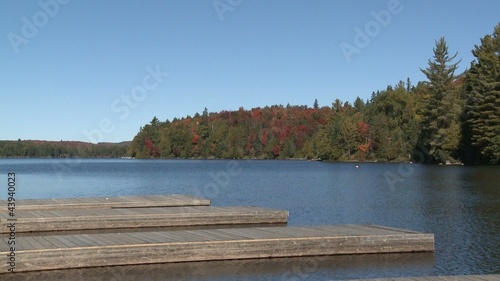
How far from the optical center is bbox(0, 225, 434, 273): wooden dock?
13.2 meters

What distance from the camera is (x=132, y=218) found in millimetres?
20375

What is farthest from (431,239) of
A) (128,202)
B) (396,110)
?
(396,110)

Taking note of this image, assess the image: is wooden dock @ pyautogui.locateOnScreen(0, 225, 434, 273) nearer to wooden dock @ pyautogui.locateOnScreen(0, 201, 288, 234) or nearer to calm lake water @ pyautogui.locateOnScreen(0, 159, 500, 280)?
calm lake water @ pyautogui.locateOnScreen(0, 159, 500, 280)

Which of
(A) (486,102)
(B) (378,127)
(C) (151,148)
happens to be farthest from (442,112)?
(C) (151,148)

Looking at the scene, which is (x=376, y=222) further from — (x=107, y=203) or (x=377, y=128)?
(x=377, y=128)

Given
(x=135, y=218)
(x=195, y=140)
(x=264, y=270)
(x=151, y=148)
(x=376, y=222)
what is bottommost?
(x=264, y=270)

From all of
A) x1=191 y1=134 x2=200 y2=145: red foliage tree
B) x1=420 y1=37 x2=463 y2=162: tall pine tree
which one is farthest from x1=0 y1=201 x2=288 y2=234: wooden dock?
x1=191 y1=134 x2=200 y2=145: red foliage tree

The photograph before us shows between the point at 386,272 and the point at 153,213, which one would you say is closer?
the point at 386,272

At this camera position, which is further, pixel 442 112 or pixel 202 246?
pixel 442 112

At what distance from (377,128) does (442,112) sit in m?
28.1

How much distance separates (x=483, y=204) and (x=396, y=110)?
3439 inches

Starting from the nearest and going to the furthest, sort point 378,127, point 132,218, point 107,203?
point 132,218
point 107,203
point 378,127

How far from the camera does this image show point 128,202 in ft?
80.8

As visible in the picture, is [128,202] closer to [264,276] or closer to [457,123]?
[264,276]
